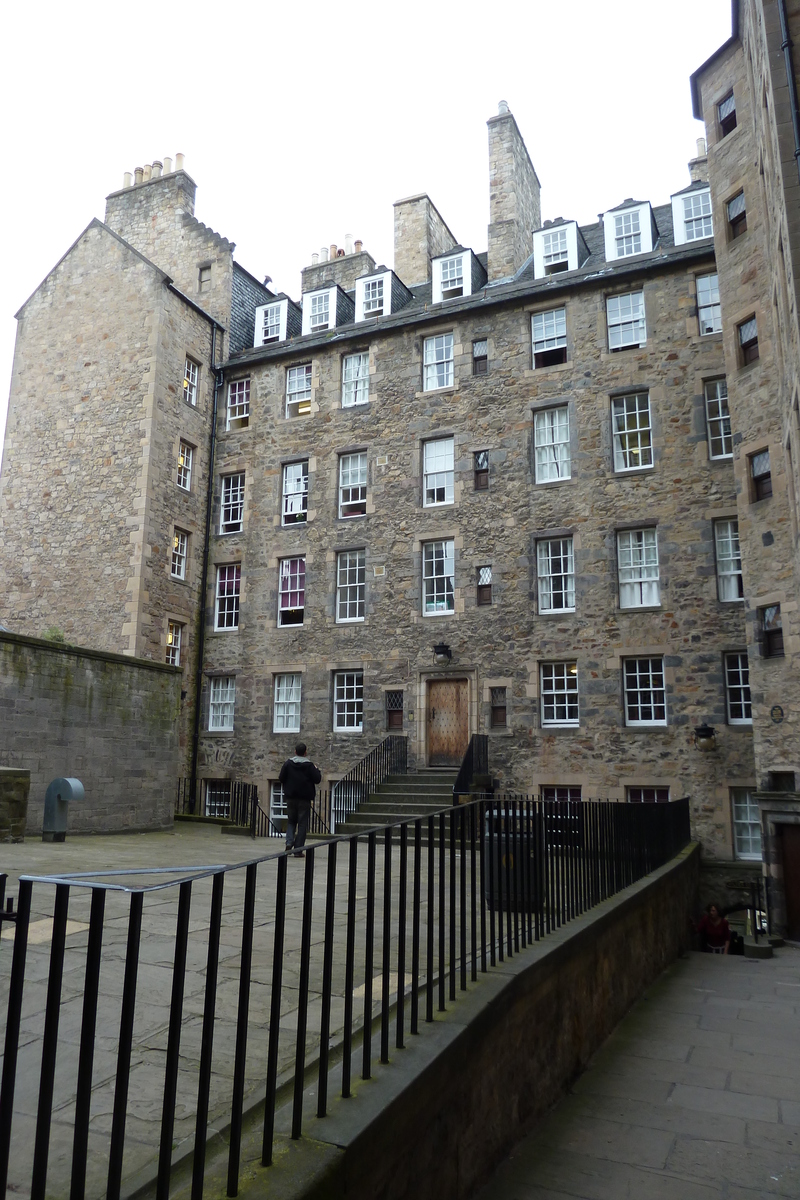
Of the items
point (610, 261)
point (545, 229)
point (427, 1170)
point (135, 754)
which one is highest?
point (545, 229)

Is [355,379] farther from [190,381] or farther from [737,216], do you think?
[737,216]

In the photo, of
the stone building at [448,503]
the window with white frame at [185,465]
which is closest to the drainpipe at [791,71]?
the stone building at [448,503]

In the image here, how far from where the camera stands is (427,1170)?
3.43 metres

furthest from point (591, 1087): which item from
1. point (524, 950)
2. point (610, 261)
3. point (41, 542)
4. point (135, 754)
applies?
point (41, 542)

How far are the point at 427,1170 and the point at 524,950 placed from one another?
6.67ft

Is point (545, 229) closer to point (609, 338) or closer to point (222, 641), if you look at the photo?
point (609, 338)

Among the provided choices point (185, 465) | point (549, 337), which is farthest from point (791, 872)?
point (185, 465)

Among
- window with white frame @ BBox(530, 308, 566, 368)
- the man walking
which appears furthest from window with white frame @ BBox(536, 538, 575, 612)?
the man walking

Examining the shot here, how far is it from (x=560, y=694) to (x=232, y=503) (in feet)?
36.9

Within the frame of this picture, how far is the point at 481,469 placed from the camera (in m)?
20.9

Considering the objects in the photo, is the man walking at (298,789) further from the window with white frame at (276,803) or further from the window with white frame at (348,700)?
the window with white frame at (276,803)

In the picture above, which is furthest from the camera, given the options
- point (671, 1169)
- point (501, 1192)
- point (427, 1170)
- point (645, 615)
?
Answer: point (645, 615)

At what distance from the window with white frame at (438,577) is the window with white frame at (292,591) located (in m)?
3.58

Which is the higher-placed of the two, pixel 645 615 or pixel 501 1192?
pixel 645 615
